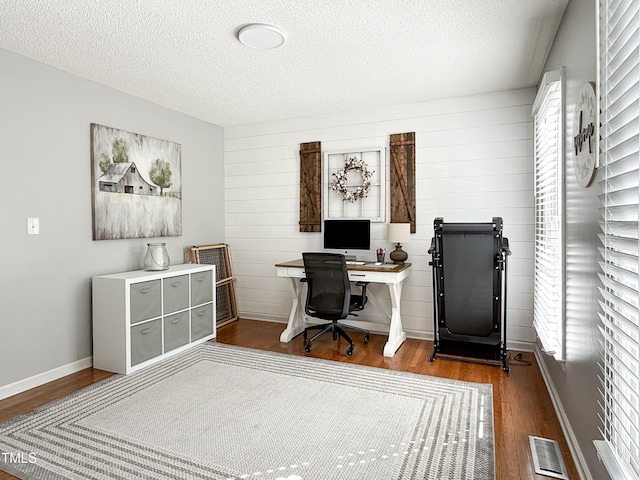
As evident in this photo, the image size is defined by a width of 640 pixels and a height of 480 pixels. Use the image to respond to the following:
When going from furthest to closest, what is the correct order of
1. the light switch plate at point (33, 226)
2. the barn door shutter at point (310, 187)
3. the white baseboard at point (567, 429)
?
the barn door shutter at point (310, 187), the light switch plate at point (33, 226), the white baseboard at point (567, 429)

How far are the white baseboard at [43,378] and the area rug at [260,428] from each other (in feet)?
1.48

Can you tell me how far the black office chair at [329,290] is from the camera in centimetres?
375

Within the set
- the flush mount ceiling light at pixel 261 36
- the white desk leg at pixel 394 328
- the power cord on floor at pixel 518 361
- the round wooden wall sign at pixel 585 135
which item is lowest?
the power cord on floor at pixel 518 361

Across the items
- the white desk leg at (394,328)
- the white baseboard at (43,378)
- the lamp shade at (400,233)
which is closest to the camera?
the white baseboard at (43,378)

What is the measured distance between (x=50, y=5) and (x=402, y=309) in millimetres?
3878

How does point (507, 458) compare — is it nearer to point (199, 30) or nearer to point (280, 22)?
point (280, 22)

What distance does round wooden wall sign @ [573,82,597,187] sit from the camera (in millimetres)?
1703

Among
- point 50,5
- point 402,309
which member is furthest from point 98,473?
point 402,309

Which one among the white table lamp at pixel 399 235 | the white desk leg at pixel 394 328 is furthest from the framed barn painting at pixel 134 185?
the white desk leg at pixel 394 328

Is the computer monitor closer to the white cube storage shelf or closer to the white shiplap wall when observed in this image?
the white shiplap wall

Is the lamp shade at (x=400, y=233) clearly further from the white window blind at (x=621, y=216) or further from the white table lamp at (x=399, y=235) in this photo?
the white window blind at (x=621, y=216)

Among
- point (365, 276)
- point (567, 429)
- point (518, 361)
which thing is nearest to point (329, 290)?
point (365, 276)

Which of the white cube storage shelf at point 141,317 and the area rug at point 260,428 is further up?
the white cube storage shelf at point 141,317

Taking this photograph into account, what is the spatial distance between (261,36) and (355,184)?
2.14 metres
